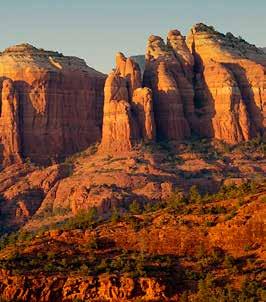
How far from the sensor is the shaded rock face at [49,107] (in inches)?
6024

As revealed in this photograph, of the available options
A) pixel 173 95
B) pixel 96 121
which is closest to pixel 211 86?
pixel 173 95

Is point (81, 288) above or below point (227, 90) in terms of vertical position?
below

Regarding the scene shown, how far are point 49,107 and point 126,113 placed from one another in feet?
42.5

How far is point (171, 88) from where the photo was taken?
152m

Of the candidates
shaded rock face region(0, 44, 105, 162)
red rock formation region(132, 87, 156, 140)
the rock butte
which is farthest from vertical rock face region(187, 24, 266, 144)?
shaded rock face region(0, 44, 105, 162)

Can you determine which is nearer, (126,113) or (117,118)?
(126,113)

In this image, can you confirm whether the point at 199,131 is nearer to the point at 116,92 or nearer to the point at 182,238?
the point at 116,92

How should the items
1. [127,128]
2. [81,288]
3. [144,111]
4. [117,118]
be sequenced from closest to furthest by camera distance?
[81,288] < [127,128] < [117,118] < [144,111]

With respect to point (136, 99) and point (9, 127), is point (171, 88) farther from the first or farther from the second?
point (9, 127)

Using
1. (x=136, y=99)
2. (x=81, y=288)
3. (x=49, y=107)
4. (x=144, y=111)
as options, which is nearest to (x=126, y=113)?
(x=144, y=111)

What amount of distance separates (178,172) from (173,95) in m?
15.3

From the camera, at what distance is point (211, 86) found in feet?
501

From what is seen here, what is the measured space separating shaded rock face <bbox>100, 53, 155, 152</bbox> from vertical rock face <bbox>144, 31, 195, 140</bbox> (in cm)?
295

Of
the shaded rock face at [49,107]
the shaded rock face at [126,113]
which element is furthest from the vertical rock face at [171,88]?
the shaded rock face at [49,107]
